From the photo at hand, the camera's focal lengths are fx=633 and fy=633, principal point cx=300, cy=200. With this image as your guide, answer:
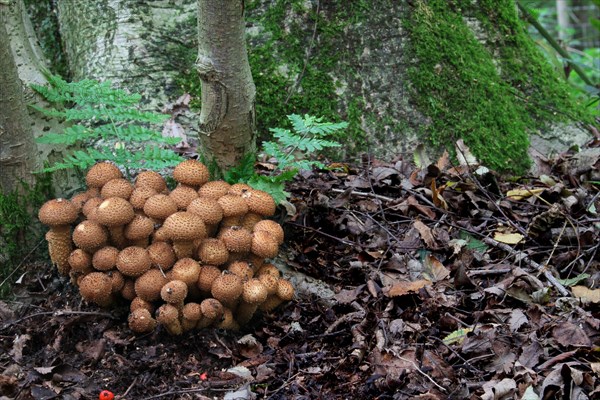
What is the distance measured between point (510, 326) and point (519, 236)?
3.17 feet

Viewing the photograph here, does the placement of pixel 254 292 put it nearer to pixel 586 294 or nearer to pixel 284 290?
pixel 284 290

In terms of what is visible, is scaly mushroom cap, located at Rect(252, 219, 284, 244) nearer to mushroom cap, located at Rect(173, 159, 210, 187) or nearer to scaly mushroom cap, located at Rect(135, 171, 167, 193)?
mushroom cap, located at Rect(173, 159, 210, 187)

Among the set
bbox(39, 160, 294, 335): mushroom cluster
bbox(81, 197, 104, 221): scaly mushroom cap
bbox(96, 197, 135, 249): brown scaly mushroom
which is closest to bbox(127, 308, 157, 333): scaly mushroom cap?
bbox(39, 160, 294, 335): mushroom cluster

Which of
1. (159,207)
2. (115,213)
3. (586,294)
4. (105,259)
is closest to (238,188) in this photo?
(159,207)

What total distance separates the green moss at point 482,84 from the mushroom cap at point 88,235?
2.95 metres

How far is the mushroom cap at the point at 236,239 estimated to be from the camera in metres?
3.54

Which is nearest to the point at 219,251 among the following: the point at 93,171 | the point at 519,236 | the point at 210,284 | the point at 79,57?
the point at 210,284

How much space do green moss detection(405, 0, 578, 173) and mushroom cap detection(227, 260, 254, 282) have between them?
2.37 meters

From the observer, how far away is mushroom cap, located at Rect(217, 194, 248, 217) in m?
3.58

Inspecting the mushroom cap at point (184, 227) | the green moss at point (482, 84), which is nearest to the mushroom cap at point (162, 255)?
the mushroom cap at point (184, 227)

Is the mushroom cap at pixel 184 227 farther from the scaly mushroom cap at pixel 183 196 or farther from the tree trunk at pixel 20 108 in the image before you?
the tree trunk at pixel 20 108

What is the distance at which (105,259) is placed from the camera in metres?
3.46

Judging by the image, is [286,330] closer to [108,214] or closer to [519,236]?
[108,214]

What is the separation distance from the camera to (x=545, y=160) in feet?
17.1
